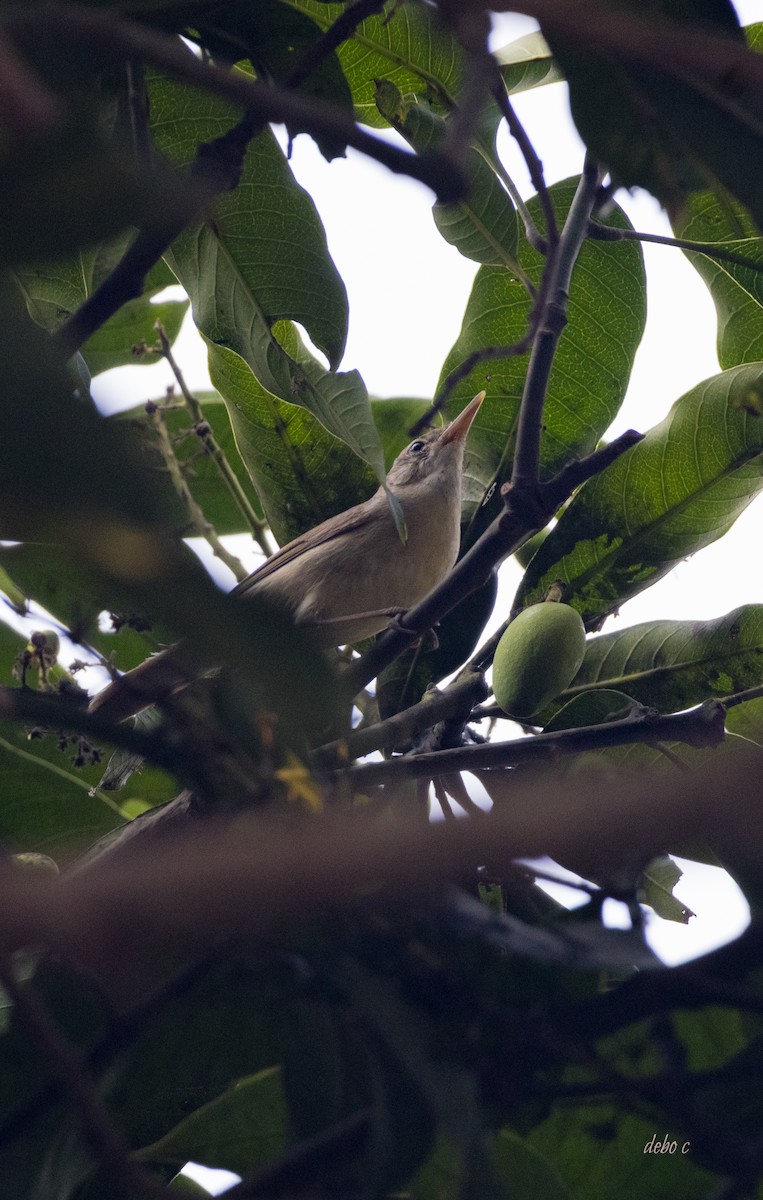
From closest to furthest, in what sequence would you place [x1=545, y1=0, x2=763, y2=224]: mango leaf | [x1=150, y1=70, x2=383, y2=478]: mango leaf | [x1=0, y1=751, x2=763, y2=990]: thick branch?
1. [x1=0, y1=751, x2=763, y2=990]: thick branch
2. [x1=545, y1=0, x2=763, y2=224]: mango leaf
3. [x1=150, y1=70, x2=383, y2=478]: mango leaf

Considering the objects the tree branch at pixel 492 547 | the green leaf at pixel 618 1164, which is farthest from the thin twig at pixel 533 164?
the green leaf at pixel 618 1164

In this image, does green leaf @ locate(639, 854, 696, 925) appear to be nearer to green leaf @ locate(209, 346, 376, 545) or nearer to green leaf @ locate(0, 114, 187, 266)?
green leaf @ locate(209, 346, 376, 545)

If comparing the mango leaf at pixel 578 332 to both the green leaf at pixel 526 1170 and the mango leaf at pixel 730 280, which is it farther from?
the green leaf at pixel 526 1170

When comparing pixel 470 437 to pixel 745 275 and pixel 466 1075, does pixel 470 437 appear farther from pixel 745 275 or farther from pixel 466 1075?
pixel 466 1075

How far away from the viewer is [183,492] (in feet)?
10.1

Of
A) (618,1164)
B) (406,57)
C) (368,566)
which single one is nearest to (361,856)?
(618,1164)

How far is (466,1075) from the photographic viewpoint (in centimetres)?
115

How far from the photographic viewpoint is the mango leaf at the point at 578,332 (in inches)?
111

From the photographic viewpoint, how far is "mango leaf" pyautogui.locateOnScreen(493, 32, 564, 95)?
2.74 m

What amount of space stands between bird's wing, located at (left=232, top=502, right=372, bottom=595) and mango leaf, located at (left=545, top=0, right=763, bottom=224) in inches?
62.8

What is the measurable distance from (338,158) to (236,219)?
29 cm

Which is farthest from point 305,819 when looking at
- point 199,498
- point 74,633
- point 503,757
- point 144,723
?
point 199,498

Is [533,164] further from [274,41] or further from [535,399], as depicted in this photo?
[274,41]

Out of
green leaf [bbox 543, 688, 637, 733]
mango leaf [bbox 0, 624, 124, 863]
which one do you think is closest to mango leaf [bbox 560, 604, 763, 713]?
green leaf [bbox 543, 688, 637, 733]
